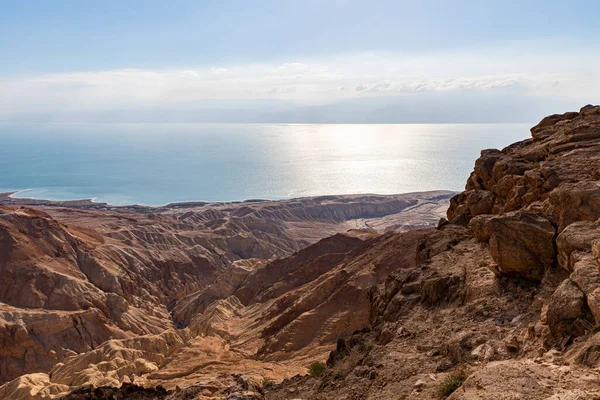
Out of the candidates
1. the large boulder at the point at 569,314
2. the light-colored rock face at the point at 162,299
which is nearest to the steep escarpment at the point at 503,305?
the large boulder at the point at 569,314

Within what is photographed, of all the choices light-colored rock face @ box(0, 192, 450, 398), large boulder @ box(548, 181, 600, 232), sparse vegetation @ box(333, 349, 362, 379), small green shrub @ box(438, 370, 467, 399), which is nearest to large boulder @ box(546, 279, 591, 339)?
small green shrub @ box(438, 370, 467, 399)

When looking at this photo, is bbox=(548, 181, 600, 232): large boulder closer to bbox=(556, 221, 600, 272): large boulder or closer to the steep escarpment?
the steep escarpment

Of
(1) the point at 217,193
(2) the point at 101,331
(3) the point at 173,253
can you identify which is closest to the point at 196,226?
(3) the point at 173,253

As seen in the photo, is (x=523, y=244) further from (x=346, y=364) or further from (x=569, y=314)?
(x=346, y=364)

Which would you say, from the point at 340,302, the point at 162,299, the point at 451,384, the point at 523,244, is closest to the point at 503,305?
the point at 523,244

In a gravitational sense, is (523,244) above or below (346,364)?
above
